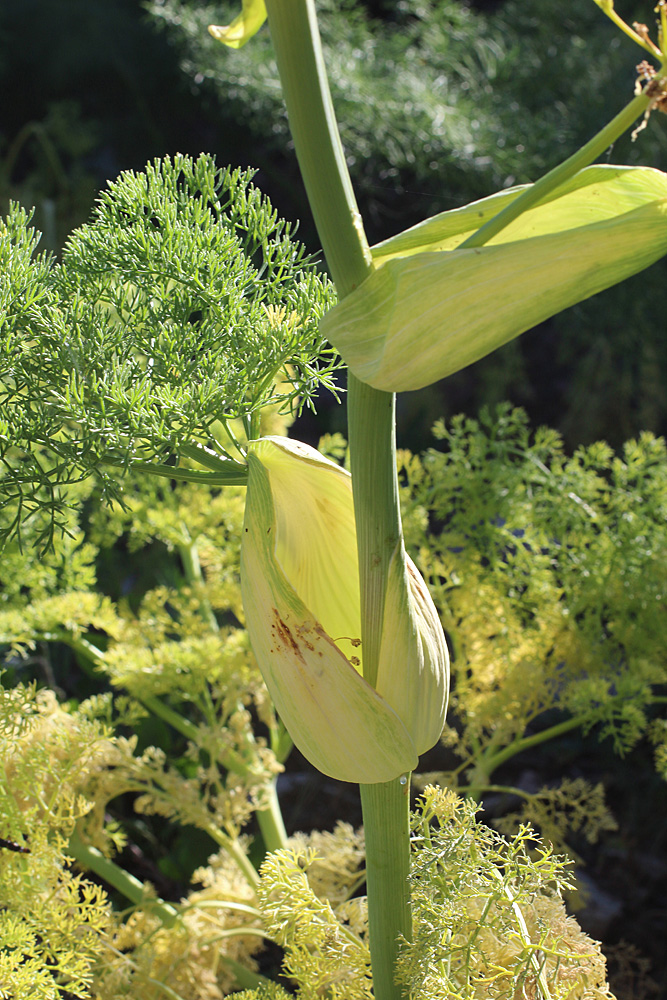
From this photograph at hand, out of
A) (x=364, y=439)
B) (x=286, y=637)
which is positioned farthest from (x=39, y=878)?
(x=364, y=439)

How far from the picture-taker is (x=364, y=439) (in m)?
0.38

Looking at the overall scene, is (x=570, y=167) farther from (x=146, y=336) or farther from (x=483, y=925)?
(x=483, y=925)

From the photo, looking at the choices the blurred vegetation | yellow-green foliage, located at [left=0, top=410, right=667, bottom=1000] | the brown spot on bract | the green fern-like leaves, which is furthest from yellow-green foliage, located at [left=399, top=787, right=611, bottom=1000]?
the blurred vegetation

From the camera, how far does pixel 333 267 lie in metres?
0.35

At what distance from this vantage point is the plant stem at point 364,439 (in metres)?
0.31

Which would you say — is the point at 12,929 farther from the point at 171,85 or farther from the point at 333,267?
the point at 171,85

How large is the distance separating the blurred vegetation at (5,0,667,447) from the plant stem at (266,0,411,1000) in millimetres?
1081

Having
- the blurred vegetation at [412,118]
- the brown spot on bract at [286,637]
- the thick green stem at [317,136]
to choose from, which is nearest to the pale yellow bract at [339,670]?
the brown spot on bract at [286,637]

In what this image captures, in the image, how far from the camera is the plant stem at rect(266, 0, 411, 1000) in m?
0.31

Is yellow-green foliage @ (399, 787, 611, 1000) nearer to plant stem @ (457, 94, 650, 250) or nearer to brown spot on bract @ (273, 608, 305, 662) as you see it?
brown spot on bract @ (273, 608, 305, 662)

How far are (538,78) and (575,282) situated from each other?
5.57 ft

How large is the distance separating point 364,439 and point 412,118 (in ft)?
4.53

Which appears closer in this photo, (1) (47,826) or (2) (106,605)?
(1) (47,826)

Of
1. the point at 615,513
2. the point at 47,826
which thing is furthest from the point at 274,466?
the point at 615,513
